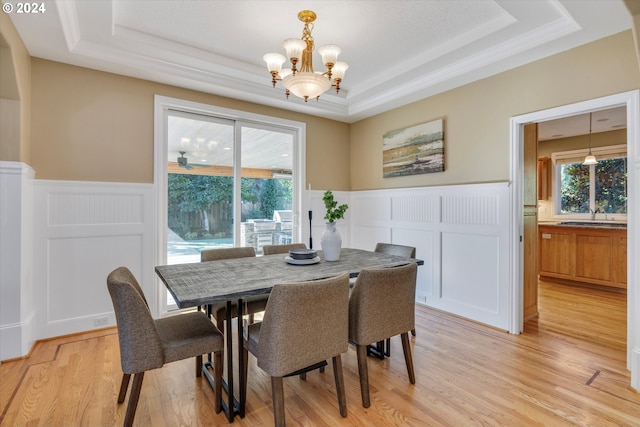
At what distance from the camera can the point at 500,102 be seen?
3.23m

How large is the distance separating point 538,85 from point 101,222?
4275mm

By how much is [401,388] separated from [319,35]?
9.46 ft

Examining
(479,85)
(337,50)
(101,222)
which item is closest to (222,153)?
(101,222)

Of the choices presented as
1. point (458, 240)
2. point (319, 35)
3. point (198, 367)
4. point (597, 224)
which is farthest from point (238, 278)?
point (597, 224)

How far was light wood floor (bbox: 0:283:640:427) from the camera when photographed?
1856 mm

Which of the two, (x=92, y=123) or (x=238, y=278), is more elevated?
(x=92, y=123)

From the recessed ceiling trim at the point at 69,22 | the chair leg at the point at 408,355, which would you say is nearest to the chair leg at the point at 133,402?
the chair leg at the point at 408,355

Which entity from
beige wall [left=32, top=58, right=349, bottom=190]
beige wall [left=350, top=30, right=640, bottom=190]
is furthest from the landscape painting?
beige wall [left=32, top=58, right=349, bottom=190]

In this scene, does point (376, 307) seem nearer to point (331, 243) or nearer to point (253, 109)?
point (331, 243)

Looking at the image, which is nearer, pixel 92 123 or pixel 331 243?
pixel 331 243

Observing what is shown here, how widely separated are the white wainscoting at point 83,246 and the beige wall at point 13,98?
0.44 meters

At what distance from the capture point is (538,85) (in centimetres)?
295

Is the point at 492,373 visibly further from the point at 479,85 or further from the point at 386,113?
the point at 386,113

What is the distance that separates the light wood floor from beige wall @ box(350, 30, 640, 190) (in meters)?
1.66
